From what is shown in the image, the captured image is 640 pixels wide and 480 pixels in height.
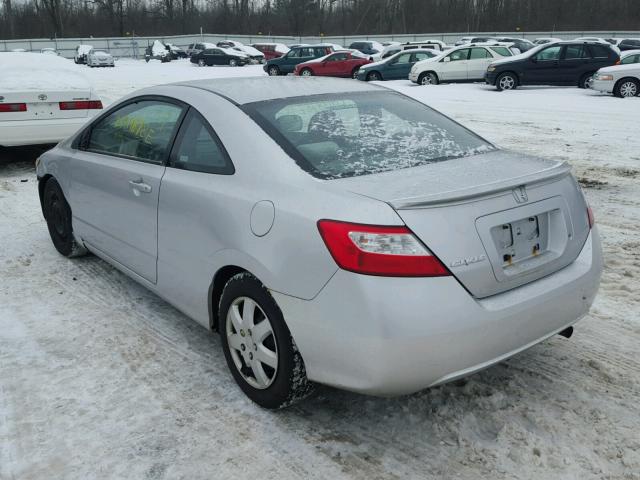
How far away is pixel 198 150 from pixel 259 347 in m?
1.12

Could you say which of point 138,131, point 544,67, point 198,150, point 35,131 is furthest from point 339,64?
point 198,150

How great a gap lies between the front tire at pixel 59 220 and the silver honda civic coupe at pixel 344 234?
4.03 feet

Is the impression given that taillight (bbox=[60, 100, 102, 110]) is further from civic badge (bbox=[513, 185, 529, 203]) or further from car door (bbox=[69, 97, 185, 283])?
civic badge (bbox=[513, 185, 529, 203])

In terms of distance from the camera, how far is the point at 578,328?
366 centimetres

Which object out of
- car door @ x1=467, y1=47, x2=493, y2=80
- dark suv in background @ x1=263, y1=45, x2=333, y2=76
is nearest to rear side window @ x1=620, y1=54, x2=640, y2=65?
car door @ x1=467, y1=47, x2=493, y2=80

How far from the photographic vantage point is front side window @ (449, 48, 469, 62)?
21.2 metres

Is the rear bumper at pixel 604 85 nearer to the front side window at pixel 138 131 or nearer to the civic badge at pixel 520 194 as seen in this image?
the front side window at pixel 138 131

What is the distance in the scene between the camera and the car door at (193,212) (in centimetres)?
294

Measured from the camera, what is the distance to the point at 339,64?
89.5ft

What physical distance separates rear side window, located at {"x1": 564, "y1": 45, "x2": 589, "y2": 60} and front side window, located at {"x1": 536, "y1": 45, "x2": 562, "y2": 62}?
0.75 ft

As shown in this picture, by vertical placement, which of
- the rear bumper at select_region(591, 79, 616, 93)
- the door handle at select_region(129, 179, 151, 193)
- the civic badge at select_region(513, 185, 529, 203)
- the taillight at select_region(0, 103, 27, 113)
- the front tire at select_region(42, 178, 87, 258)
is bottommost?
the front tire at select_region(42, 178, 87, 258)

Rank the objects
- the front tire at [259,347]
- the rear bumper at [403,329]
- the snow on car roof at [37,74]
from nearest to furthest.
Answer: the rear bumper at [403,329]
the front tire at [259,347]
the snow on car roof at [37,74]

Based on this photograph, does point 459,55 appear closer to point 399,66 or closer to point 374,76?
point 399,66

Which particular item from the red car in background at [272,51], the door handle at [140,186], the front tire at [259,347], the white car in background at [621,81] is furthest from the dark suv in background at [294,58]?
the front tire at [259,347]
